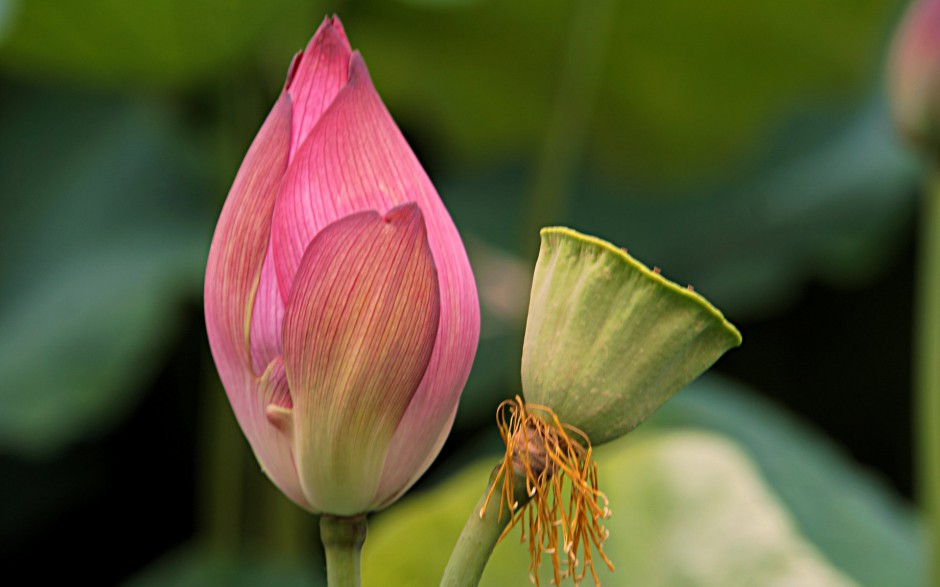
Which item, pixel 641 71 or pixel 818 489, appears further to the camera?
pixel 641 71

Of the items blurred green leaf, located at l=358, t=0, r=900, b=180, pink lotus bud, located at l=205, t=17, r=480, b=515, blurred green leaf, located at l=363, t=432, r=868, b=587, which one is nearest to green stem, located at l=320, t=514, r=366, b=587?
pink lotus bud, located at l=205, t=17, r=480, b=515

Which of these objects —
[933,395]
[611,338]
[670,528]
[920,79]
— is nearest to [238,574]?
[670,528]

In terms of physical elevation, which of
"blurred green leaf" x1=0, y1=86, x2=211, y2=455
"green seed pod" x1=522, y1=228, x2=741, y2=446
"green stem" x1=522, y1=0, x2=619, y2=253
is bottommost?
"blurred green leaf" x1=0, y1=86, x2=211, y2=455

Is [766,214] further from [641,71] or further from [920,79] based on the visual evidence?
[920,79]

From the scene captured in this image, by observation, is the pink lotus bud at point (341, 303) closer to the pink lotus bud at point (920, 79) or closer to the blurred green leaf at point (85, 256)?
the pink lotus bud at point (920, 79)

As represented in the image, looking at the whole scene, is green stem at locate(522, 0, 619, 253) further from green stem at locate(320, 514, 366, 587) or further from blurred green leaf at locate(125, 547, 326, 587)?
green stem at locate(320, 514, 366, 587)
